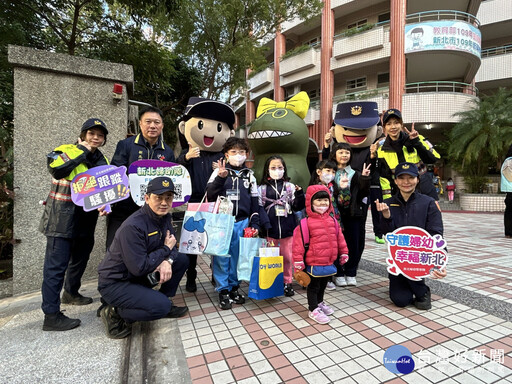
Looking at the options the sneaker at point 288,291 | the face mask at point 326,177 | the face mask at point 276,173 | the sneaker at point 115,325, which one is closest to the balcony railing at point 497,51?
the face mask at point 326,177

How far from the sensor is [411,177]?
9.84 ft

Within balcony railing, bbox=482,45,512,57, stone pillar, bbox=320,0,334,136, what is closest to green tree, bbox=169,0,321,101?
stone pillar, bbox=320,0,334,136

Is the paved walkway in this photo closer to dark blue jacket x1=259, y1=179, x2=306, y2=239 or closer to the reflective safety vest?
dark blue jacket x1=259, y1=179, x2=306, y2=239

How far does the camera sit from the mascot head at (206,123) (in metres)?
3.76

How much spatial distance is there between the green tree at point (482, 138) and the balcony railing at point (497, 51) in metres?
5.32

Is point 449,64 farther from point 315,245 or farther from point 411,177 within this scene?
point 315,245

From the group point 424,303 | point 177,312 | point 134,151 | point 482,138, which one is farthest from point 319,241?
point 482,138

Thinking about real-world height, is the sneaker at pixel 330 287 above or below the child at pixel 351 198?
below

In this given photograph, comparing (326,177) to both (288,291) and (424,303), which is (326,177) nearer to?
(288,291)

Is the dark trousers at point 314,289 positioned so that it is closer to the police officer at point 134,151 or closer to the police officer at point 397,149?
the police officer at point 397,149

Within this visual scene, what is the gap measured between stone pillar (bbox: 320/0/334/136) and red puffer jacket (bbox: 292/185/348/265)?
15.0 metres

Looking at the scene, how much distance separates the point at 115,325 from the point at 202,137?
2310 mm

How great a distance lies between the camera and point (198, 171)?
12.0 ft

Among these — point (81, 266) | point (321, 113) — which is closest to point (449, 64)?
point (321, 113)
